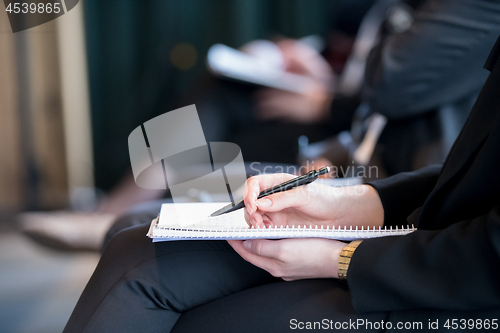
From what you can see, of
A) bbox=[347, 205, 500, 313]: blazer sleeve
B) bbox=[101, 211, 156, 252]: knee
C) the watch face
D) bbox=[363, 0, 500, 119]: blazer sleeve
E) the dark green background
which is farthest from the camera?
the dark green background

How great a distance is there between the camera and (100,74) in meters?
2.01

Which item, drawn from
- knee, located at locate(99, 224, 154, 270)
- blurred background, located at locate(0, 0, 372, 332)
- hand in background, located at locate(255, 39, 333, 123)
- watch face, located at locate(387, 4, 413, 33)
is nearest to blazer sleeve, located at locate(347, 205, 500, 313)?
knee, located at locate(99, 224, 154, 270)

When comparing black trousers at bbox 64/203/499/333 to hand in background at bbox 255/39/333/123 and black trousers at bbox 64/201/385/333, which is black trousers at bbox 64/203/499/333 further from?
hand in background at bbox 255/39/333/123

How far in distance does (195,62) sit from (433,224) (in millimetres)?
1746

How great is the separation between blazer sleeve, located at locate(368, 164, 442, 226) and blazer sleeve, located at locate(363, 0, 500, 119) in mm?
413

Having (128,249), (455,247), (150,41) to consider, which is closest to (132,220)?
(128,249)

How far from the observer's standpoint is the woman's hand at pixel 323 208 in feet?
1.73

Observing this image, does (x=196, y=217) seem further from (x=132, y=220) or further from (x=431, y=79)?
(x=431, y=79)

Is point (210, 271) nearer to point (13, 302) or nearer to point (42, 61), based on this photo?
point (13, 302)

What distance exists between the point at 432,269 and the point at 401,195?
0.67 ft

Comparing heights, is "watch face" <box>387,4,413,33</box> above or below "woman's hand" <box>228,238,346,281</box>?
above

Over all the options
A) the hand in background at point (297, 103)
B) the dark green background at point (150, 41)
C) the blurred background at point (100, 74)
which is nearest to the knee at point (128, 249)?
the hand in background at point (297, 103)

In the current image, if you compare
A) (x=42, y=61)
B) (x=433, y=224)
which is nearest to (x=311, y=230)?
(x=433, y=224)

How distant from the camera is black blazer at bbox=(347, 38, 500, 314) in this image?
363 millimetres
